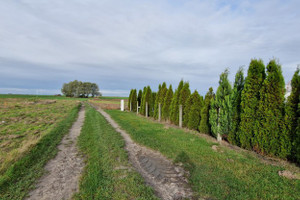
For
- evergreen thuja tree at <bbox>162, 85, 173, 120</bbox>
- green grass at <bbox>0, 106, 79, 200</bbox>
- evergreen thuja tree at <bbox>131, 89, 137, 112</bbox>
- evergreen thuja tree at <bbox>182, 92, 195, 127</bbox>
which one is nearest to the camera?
green grass at <bbox>0, 106, 79, 200</bbox>

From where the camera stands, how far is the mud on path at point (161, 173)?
9.21 ft

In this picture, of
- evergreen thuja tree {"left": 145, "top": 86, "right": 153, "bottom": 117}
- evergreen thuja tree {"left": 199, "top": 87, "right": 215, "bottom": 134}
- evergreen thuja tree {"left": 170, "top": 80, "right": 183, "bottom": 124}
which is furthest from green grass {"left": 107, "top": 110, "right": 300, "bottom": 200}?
evergreen thuja tree {"left": 145, "top": 86, "right": 153, "bottom": 117}

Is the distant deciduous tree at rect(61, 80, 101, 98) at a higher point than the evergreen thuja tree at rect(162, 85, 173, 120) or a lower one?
higher

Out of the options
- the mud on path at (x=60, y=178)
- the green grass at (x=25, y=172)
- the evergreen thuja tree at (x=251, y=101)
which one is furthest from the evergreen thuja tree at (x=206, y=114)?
the green grass at (x=25, y=172)

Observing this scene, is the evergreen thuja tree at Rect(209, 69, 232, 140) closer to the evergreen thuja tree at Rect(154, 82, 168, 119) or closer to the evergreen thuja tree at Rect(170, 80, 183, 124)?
the evergreen thuja tree at Rect(170, 80, 183, 124)

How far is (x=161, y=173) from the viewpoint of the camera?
3588 millimetres

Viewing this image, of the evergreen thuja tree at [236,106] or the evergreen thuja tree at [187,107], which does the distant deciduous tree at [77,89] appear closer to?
the evergreen thuja tree at [187,107]

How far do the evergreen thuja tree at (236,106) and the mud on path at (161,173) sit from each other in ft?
11.5

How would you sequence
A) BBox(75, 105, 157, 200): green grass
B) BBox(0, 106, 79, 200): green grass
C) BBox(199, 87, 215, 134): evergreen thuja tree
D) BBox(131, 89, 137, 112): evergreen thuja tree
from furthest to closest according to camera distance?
BBox(131, 89, 137, 112): evergreen thuja tree < BBox(199, 87, 215, 134): evergreen thuja tree < BBox(0, 106, 79, 200): green grass < BBox(75, 105, 157, 200): green grass

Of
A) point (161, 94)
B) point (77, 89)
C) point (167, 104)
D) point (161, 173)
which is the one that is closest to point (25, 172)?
point (161, 173)

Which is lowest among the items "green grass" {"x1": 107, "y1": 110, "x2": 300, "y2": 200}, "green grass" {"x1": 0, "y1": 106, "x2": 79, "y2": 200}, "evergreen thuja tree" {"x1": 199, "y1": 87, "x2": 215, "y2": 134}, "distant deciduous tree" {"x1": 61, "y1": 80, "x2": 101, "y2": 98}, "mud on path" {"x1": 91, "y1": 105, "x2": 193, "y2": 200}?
"mud on path" {"x1": 91, "y1": 105, "x2": 193, "y2": 200}

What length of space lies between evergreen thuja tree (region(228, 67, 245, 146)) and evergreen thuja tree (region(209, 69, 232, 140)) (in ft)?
0.58

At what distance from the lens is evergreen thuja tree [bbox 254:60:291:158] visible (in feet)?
15.4

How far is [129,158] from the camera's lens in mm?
4477
